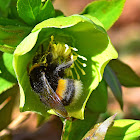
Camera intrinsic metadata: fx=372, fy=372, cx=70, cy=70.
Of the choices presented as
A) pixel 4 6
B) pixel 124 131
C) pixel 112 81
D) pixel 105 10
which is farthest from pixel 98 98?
pixel 4 6

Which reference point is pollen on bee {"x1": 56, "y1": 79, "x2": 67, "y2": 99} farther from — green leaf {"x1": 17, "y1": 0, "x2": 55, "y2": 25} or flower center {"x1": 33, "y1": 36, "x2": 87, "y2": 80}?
green leaf {"x1": 17, "y1": 0, "x2": 55, "y2": 25}

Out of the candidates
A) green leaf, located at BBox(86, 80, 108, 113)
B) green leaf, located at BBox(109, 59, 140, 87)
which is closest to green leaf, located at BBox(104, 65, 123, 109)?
green leaf, located at BBox(86, 80, 108, 113)

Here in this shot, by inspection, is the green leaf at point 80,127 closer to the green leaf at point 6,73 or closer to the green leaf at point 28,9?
the green leaf at point 6,73

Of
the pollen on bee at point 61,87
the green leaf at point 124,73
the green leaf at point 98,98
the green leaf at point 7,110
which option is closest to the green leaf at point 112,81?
the green leaf at point 98,98

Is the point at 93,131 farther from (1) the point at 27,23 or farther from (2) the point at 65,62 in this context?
(1) the point at 27,23

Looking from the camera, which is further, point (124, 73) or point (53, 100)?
point (124, 73)

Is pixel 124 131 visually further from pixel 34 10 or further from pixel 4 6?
pixel 4 6

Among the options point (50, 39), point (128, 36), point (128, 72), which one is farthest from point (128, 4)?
point (50, 39)
